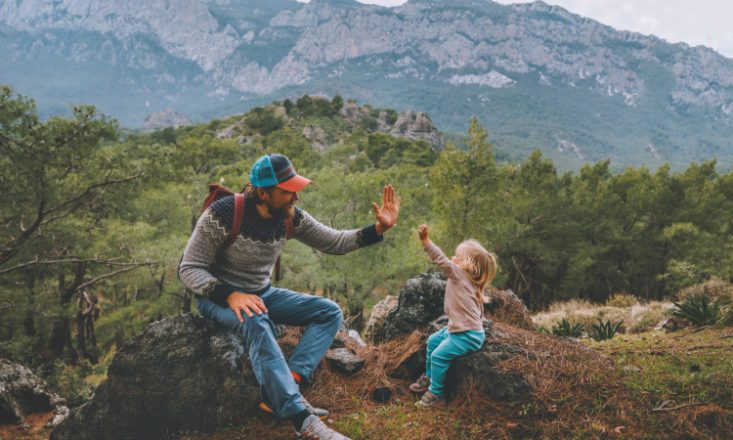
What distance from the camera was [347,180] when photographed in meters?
26.6

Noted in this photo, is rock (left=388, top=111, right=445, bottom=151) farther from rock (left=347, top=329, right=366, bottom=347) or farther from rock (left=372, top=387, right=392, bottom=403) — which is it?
rock (left=372, top=387, right=392, bottom=403)

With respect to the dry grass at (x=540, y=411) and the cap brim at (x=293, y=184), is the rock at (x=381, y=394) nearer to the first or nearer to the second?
the dry grass at (x=540, y=411)

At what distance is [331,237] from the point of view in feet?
14.4

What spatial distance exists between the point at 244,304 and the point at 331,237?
127 centimetres

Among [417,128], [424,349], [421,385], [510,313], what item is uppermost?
[417,128]

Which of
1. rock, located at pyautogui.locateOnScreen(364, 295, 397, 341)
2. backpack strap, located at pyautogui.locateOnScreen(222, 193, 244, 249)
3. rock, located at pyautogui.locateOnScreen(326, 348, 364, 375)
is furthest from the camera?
rock, located at pyautogui.locateOnScreen(364, 295, 397, 341)

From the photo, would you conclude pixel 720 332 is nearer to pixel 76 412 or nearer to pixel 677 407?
pixel 677 407

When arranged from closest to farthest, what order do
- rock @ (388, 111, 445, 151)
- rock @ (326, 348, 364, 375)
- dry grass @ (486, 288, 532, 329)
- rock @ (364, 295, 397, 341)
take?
1. rock @ (326, 348, 364, 375)
2. dry grass @ (486, 288, 532, 329)
3. rock @ (364, 295, 397, 341)
4. rock @ (388, 111, 445, 151)

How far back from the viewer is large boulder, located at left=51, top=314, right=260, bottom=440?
3.69 metres

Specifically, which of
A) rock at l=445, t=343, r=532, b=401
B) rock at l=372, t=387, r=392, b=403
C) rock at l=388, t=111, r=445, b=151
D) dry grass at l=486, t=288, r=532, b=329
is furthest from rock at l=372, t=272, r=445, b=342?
rock at l=388, t=111, r=445, b=151

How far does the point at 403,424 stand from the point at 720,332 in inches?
203

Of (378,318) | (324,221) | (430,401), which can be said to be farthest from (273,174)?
(324,221)

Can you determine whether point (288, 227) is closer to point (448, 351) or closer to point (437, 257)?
point (437, 257)

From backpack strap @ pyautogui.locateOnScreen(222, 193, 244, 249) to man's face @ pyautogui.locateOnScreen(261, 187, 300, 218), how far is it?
211 mm
